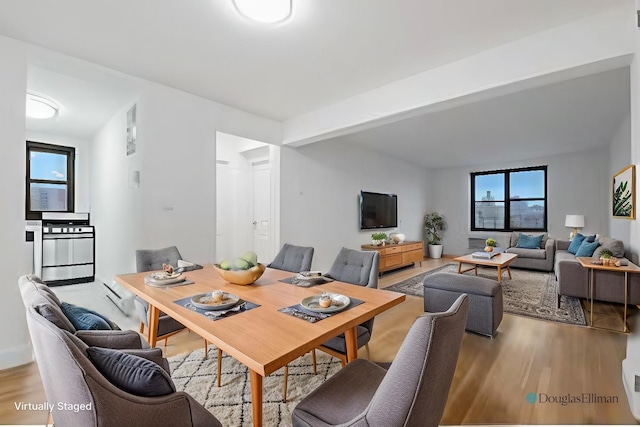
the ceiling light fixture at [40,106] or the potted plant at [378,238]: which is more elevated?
the ceiling light fixture at [40,106]

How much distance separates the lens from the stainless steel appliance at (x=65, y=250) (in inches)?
179

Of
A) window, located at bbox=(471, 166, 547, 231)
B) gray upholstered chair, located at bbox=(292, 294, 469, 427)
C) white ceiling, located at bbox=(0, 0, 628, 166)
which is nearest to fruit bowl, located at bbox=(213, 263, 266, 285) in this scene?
gray upholstered chair, located at bbox=(292, 294, 469, 427)

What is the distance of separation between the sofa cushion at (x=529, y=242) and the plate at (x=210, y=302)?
6836 mm

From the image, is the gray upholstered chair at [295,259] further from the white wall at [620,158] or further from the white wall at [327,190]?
the white wall at [620,158]

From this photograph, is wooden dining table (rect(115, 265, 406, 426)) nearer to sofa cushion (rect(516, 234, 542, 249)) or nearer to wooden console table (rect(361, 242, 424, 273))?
wooden console table (rect(361, 242, 424, 273))

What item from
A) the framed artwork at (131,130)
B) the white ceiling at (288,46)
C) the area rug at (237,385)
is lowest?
the area rug at (237,385)

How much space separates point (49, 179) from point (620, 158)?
9.29 m

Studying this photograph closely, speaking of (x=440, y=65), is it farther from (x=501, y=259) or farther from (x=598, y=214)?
(x=598, y=214)

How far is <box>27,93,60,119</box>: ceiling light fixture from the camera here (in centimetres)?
350

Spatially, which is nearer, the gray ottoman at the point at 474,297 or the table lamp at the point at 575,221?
the gray ottoman at the point at 474,297

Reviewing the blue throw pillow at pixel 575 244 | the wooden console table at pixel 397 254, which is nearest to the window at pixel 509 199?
the blue throw pillow at pixel 575 244

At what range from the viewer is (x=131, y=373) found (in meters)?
0.91

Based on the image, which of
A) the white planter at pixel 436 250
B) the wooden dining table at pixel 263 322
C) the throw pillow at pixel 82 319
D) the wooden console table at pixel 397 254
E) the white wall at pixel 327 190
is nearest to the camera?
the wooden dining table at pixel 263 322

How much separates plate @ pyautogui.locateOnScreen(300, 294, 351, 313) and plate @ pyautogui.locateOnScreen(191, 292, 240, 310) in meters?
0.37
